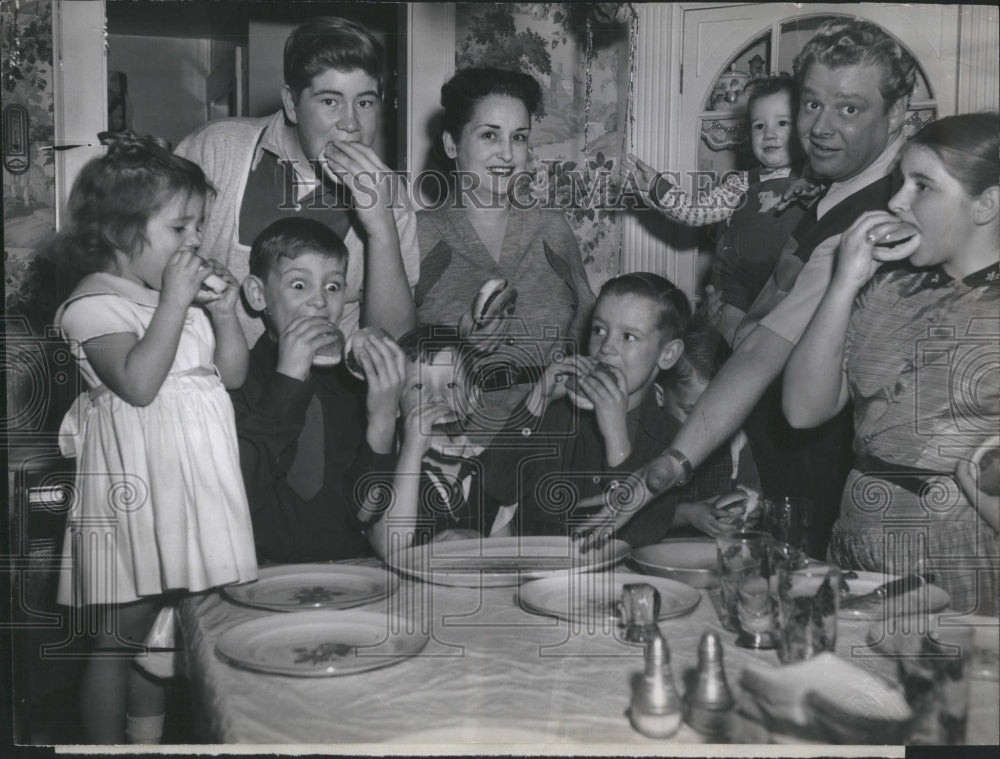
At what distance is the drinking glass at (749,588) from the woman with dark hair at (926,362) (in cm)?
73

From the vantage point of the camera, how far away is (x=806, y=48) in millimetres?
2477

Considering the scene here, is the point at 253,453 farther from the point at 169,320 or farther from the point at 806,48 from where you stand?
the point at 806,48

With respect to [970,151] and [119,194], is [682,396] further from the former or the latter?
[119,194]

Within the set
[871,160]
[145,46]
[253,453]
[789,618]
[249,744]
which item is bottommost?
[249,744]

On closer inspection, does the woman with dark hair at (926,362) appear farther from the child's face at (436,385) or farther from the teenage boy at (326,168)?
the teenage boy at (326,168)

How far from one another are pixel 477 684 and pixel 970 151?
1.67 metres

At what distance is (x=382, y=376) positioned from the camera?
2396mm

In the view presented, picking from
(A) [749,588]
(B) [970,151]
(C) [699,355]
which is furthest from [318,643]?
(B) [970,151]

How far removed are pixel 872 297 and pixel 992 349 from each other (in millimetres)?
316

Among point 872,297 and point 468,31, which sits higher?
point 468,31

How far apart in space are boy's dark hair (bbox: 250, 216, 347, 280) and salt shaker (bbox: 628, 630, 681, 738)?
46.1 inches

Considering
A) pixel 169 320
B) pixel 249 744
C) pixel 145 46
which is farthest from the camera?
pixel 145 46

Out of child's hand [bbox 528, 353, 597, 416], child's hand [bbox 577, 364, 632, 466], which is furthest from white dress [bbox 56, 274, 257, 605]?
child's hand [bbox 577, 364, 632, 466]

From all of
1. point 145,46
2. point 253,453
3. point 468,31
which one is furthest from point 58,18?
point 253,453
